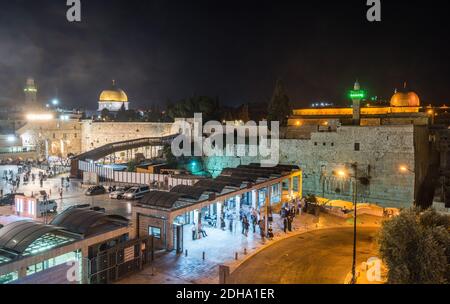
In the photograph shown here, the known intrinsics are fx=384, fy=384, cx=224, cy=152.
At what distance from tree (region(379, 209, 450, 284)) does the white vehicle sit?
18745 mm

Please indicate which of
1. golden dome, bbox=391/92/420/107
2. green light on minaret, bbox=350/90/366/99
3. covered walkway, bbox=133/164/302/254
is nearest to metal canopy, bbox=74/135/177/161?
covered walkway, bbox=133/164/302/254

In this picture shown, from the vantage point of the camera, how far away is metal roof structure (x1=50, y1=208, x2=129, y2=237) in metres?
13.7

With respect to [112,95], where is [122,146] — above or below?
below

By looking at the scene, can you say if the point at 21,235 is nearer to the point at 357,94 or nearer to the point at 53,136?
the point at 357,94

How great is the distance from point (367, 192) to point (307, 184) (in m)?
5.72

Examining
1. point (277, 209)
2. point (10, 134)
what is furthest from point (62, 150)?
point (277, 209)

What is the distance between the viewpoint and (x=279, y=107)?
4953 centimetres

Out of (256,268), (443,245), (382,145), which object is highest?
(382,145)

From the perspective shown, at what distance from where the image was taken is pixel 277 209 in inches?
1048

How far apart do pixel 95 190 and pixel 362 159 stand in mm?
22649

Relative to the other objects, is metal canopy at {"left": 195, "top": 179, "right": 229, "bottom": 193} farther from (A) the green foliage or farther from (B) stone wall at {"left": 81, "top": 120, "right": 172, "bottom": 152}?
(B) stone wall at {"left": 81, "top": 120, "right": 172, "bottom": 152}

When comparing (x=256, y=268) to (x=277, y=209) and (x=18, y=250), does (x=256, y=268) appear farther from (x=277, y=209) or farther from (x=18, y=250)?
(x=277, y=209)

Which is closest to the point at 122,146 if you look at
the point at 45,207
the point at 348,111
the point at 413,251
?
the point at 45,207

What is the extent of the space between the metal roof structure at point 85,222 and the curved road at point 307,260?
17.3ft
